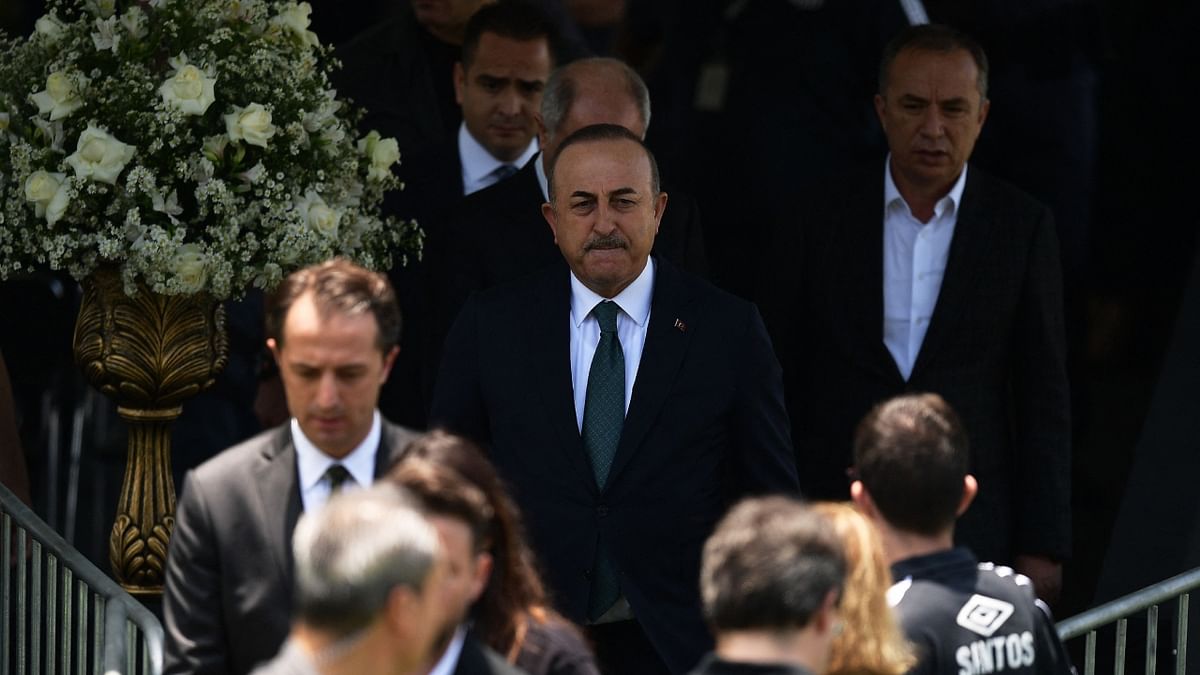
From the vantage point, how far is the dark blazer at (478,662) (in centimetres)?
384

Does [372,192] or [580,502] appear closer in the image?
[580,502]

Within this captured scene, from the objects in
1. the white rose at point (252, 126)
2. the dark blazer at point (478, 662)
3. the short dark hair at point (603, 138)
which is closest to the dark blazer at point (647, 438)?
the short dark hair at point (603, 138)

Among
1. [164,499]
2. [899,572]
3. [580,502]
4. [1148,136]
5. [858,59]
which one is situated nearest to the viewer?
[899,572]

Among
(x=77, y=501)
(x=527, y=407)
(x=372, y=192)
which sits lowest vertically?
(x=77, y=501)

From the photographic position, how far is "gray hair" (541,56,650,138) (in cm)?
665

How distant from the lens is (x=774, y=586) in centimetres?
370

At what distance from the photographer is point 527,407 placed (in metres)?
5.57

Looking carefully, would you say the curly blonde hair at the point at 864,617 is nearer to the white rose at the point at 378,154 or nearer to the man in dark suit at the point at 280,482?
the man in dark suit at the point at 280,482

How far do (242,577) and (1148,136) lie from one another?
A: 6.18 metres

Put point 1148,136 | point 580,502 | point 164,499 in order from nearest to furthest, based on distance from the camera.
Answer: point 580,502
point 164,499
point 1148,136

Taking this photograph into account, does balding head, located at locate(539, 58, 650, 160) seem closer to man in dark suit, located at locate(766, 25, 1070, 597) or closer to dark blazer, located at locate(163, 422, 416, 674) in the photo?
man in dark suit, located at locate(766, 25, 1070, 597)

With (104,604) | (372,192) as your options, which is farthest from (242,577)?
(372,192)

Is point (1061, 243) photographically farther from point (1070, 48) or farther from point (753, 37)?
point (753, 37)

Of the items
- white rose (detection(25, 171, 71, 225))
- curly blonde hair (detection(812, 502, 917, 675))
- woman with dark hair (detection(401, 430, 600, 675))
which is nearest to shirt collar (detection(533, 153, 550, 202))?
white rose (detection(25, 171, 71, 225))
